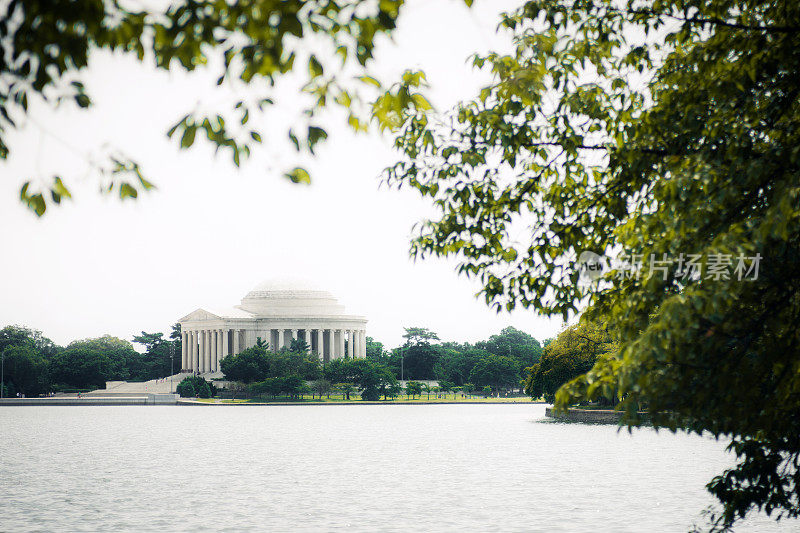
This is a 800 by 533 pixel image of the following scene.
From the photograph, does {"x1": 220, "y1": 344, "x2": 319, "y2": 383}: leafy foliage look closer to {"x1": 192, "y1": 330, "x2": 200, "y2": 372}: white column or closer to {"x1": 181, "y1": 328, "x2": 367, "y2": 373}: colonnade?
{"x1": 181, "y1": 328, "x2": 367, "y2": 373}: colonnade

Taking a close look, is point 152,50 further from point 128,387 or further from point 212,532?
point 128,387

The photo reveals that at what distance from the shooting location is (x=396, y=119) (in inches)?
396

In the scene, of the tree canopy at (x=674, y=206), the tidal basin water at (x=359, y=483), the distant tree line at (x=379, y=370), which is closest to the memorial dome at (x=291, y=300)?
the distant tree line at (x=379, y=370)

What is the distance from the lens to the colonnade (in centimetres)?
14588

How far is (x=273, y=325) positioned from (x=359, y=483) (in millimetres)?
122925

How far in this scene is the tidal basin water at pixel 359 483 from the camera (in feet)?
58.3

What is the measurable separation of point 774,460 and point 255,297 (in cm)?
14365

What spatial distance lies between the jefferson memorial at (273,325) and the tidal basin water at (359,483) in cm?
10213

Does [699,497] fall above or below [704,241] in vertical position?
below

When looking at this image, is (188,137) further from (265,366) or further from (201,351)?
(201,351)

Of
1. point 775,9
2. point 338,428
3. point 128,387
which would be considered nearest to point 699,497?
point 775,9

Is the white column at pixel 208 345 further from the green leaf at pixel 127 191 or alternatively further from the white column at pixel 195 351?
the green leaf at pixel 127 191

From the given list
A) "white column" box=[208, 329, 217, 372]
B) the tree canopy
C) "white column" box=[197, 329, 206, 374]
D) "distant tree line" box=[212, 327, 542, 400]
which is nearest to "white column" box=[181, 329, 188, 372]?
"white column" box=[197, 329, 206, 374]

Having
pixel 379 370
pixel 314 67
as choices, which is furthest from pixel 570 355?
→ pixel 314 67
